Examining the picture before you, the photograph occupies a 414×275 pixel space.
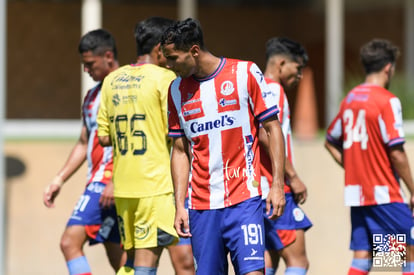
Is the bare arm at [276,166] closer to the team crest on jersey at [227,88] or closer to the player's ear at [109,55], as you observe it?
the team crest on jersey at [227,88]

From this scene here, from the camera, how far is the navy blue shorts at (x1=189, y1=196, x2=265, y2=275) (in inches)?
214

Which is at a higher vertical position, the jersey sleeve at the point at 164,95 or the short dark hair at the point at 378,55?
the short dark hair at the point at 378,55

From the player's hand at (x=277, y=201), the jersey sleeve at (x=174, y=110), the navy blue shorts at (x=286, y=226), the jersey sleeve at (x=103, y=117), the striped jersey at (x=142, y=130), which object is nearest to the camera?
the player's hand at (x=277, y=201)

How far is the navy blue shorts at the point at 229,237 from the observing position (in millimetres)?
5434

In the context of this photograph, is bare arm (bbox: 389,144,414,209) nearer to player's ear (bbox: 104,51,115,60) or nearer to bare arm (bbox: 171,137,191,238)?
bare arm (bbox: 171,137,191,238)

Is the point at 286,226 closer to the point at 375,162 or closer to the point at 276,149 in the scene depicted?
the point at 375,162

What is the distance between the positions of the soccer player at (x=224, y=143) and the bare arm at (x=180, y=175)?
3.9 inches

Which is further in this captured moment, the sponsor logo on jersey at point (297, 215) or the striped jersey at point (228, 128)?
the sponsor logo on jersey at point (297, 215)

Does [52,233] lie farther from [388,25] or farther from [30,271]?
[388,25]

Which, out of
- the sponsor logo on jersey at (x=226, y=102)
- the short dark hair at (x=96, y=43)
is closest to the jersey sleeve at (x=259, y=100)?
the sponsor logo on jersey at (x=226, y=102)

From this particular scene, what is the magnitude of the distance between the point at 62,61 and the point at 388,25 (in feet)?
17.5

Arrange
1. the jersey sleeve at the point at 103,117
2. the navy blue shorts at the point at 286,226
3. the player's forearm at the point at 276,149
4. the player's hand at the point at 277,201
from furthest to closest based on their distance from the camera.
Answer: the navy blue shorts at the point at 286,226 < the jersey sleeve at the point at 103,117 < the player's forearm at the point at 276,149 < the player's hand at the point at 277,201

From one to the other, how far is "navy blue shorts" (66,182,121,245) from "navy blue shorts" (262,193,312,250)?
4.07 ft

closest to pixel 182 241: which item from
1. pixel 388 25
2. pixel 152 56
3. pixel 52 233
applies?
pixel 152 56
